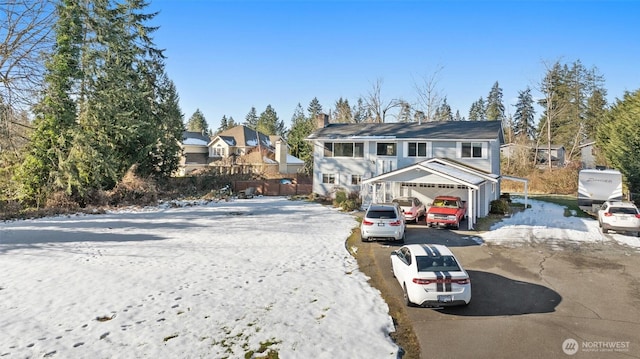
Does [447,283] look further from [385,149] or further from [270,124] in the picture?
[270,124]

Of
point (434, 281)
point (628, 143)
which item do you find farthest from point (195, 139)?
point (434, 281)

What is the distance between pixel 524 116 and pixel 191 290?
8472 cm

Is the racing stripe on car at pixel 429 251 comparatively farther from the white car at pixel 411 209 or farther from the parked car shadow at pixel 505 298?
the white car at pixel 411 209

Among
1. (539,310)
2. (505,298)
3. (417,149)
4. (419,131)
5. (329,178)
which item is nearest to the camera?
(539,310)

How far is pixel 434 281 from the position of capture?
9.62m

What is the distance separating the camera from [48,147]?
26453mm

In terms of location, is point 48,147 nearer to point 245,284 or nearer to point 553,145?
point 245,284

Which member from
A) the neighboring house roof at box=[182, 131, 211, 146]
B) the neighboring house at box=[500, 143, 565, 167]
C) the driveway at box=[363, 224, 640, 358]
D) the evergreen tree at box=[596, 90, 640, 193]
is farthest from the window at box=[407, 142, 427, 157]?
the neighboring house roof at box=[182, 131, 211, 146]

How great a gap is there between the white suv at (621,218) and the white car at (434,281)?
560 inches

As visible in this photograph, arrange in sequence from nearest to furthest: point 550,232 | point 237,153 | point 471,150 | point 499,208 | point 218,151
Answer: point 550,232
point 499,208
point 471,150
point 237,153
point 218,151

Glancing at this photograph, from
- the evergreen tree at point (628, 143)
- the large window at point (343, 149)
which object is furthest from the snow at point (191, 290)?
the evergreen tree at point (628, 143)

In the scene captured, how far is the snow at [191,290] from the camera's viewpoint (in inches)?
309

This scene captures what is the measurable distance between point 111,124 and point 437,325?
95.8 feet

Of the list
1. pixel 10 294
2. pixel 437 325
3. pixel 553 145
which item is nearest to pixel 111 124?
pixel 10 294
